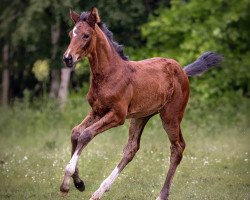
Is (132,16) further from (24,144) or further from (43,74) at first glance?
(24,144)

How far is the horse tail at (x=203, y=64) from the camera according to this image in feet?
35.1

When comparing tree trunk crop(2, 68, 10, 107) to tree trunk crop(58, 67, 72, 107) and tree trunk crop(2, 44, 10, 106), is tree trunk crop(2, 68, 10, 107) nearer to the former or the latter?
tree trunk crop(2, 44, 10, 106)

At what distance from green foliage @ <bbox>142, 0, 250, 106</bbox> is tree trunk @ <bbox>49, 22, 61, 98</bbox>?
7.73 ft

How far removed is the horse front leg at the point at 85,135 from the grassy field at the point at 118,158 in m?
1.47

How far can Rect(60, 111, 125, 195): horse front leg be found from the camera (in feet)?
26.9

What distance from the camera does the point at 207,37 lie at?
58.9 ft

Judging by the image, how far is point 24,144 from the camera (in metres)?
15.5

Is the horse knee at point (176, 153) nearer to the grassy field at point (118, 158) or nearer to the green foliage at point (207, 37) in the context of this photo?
the grassy field at point (118, 158)

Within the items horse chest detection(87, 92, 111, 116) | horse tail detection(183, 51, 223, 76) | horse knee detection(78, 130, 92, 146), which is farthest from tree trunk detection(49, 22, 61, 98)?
horse knee detection(78, 130, 92, 146)

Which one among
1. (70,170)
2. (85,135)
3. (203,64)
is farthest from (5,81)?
(70,170)

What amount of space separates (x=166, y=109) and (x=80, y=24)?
2.02m

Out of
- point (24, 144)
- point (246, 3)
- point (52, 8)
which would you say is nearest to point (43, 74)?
point (52, 8)

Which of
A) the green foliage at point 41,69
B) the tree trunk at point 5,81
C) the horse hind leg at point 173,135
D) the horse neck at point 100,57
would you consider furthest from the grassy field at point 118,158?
the tree trunk at point 5,81

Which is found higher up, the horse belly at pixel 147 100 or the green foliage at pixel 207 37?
the horse belly at pixel 147 100
